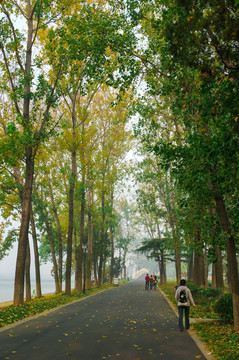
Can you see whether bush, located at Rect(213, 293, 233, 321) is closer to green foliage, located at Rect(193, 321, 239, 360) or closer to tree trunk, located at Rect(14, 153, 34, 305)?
green foliage, located at Rect(193, 321, 239, 360)

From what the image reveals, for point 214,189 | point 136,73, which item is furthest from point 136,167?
point 214,189

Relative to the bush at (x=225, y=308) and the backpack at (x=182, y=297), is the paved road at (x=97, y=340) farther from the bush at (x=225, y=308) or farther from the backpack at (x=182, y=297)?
the bush at (x=225, y=308)

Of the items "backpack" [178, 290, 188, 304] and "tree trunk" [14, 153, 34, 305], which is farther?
"tree trunk" [14, 153, 34, 305]

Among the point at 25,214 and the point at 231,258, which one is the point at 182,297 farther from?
the point at 25,214

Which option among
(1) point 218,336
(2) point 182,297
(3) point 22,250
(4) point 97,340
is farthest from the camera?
(3) point 22,250

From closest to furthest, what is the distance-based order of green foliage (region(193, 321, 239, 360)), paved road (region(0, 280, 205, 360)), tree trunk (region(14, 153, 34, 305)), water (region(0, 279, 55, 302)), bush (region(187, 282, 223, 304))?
paved road (region(0, 280, 205, 360)) < green foliage (region(193, 321, 239, 360)) < bush (region(187, 282, 223, 304)) < tree trunk (region(14, 153, 34, 305)) < water (region(0, 279, 55, 302))

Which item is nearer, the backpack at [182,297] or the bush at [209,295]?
the backpack at [182,297]

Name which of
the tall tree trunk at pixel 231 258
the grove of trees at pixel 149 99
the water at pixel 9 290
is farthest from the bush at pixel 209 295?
the water at pixel 9 290

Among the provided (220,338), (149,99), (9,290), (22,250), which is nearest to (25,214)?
(22,250)

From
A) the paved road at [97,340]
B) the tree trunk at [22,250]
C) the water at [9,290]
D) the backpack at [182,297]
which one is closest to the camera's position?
the paved road at [97,340]

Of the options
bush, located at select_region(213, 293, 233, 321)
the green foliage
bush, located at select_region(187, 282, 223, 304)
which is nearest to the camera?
the green foliage

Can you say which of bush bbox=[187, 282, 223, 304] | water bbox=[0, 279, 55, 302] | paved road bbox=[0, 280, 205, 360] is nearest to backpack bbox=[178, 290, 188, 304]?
paved road bbox=[0, 280, 205, 360]

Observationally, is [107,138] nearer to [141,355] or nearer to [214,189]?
[214,189]

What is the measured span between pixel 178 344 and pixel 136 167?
76.1 ft
